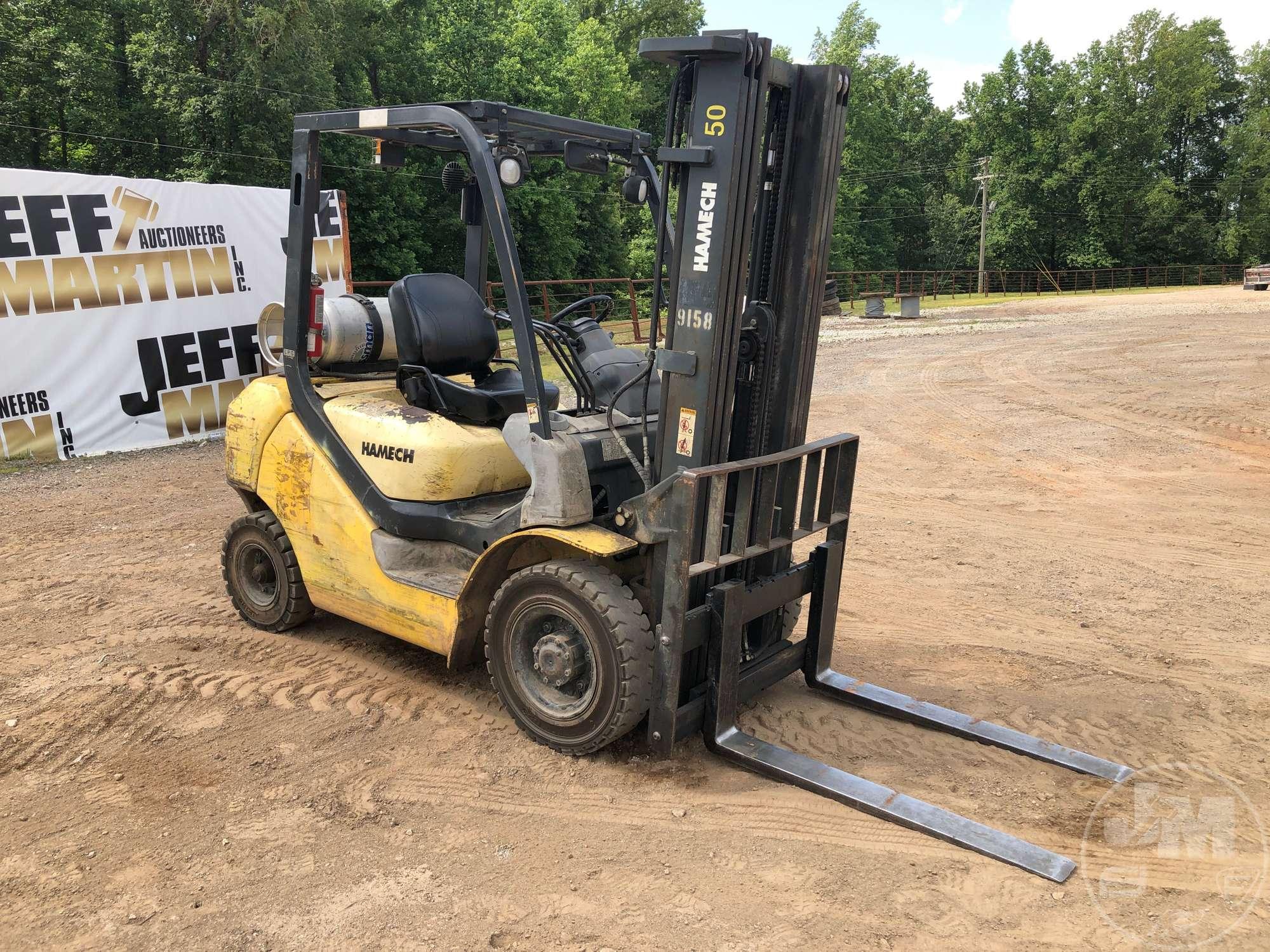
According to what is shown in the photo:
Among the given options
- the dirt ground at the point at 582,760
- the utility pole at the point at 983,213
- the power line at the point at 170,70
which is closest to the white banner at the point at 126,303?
the dirt ground at the point at 582,760

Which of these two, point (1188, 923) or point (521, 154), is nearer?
point (1188, 923)

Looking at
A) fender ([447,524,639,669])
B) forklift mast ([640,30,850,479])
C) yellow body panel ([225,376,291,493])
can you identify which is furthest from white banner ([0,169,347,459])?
forklift mast ([640,30,850,479])

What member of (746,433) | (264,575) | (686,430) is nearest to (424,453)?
(686,430)

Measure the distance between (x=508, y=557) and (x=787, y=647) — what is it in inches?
57.7

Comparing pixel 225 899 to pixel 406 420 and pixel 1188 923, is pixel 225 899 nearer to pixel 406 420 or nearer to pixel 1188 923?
pixel 406 420

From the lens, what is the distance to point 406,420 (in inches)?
189

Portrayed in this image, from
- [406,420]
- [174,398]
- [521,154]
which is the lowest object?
[174,398]

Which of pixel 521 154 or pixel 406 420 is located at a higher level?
pixel 521 154

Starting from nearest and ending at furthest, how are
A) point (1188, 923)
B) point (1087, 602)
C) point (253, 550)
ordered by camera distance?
point (1188, 923) < point (253, 550) < point (1087, 602)

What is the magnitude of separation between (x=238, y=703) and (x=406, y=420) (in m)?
1.65

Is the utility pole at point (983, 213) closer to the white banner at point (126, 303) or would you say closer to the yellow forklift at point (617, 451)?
the white banner at point (126, 303)

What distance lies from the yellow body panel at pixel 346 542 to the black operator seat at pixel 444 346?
15 centimetres

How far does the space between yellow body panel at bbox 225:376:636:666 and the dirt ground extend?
0.43 meters

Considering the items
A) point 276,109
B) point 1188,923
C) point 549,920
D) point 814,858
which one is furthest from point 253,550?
point 276,109
